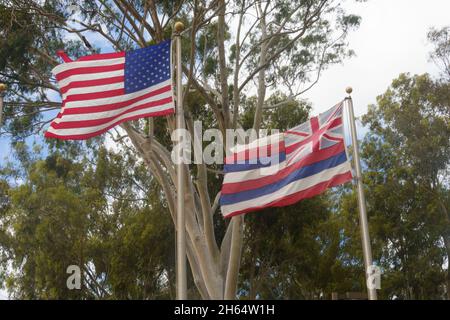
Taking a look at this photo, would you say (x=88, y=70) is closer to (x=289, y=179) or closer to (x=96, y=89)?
(x=96, y=89)

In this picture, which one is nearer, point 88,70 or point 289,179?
point 289,179

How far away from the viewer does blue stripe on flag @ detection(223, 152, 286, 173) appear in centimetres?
763

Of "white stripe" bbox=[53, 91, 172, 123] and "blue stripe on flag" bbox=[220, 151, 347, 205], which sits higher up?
"white stripe" bbox=[53, 91, 172, 123]

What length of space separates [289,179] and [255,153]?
672 millimetres

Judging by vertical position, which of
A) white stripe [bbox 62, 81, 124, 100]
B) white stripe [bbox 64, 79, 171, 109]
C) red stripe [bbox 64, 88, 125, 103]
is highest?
white stripe [bbox 62, 81, 124, 100]

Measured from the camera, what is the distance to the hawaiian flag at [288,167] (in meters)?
7.20

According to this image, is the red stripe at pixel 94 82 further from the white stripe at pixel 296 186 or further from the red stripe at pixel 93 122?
the white stripe at pixel 296 186

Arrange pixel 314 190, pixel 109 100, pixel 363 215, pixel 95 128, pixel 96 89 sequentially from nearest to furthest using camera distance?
1. pixel 363 215
2. pixel 314 190
3. pixel 95 128
4. pixel 109 100
5. pixel 96 89

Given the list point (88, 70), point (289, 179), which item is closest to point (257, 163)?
point (289, 179)

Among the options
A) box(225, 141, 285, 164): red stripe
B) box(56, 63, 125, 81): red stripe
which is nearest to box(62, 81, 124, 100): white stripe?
box(56, 63, 125, 81): red stripe

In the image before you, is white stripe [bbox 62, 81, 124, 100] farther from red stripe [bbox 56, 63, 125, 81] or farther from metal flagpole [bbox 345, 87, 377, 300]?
metal flagpole [bbox 345, 87, 377, 300]

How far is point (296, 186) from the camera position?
23.8ft
